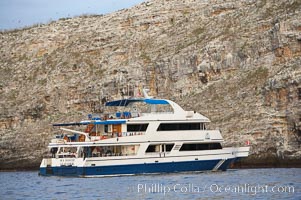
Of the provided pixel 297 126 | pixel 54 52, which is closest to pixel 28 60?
pixel 54 52

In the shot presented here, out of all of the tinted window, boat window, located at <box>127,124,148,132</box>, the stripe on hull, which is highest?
boat window, located at <box>127,124,148,132</box>

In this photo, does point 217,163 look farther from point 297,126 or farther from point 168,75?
point 168,75

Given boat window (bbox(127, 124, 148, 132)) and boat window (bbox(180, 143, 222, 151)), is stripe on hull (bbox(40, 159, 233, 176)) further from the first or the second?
boat window (bbox(127, 124, 148, 132))

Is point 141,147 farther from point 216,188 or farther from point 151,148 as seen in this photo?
point 216,188

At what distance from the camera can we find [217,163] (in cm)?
6031


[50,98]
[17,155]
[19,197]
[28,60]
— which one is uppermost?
[28,60]

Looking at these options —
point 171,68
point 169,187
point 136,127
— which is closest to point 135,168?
point 136,127

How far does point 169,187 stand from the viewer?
4697 cm

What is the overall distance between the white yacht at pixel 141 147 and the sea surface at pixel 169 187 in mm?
1304

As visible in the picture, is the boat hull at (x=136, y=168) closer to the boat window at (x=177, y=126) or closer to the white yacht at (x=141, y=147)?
the white yacht at (x=141, y=147)

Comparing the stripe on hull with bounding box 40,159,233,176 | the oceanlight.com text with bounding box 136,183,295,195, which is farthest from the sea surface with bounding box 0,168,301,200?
the stripe on hull with bounding box 40,159,233,176

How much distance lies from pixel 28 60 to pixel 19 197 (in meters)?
59.9

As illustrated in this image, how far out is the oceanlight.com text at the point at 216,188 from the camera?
1693 inches

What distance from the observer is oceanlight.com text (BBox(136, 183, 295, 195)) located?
1693 inches
